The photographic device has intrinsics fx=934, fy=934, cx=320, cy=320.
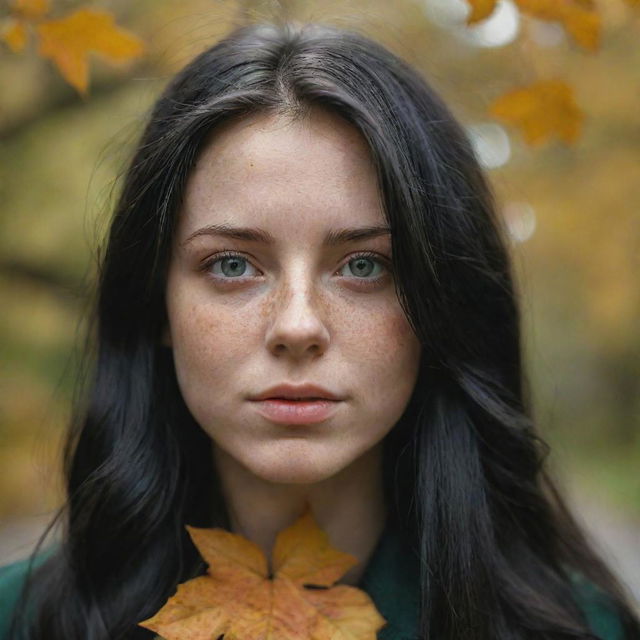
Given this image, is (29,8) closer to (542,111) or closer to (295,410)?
(295,410)

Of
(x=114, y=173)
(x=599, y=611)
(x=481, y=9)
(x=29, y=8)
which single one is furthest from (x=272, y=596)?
(x=114, y=173)

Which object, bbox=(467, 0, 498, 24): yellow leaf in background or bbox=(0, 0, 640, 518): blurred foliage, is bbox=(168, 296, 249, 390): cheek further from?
bbox=(0, 0, 640, 518): blurred foliage

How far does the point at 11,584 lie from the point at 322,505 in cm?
77

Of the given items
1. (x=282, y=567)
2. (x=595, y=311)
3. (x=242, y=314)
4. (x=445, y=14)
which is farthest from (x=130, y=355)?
(x=595, y=311)

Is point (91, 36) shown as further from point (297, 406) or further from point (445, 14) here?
point (445, 14)

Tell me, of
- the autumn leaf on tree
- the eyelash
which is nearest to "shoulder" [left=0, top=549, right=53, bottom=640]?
the eyelash

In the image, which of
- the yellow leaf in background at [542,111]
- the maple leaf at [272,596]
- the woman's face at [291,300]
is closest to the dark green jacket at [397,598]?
the maple leaf at [272,596]

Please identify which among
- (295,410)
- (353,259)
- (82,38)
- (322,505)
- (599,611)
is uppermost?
(82,38)

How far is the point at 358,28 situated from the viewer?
7.20 ft

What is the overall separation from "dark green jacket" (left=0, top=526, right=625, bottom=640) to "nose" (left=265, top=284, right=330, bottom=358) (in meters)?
0.53

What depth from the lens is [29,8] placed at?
77.5 inches

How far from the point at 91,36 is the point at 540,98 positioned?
42.1 inches

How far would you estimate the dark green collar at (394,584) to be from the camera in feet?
6.11

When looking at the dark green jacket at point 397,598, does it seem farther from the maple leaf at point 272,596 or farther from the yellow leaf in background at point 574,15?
the yellow leaf in background at point 574,15
